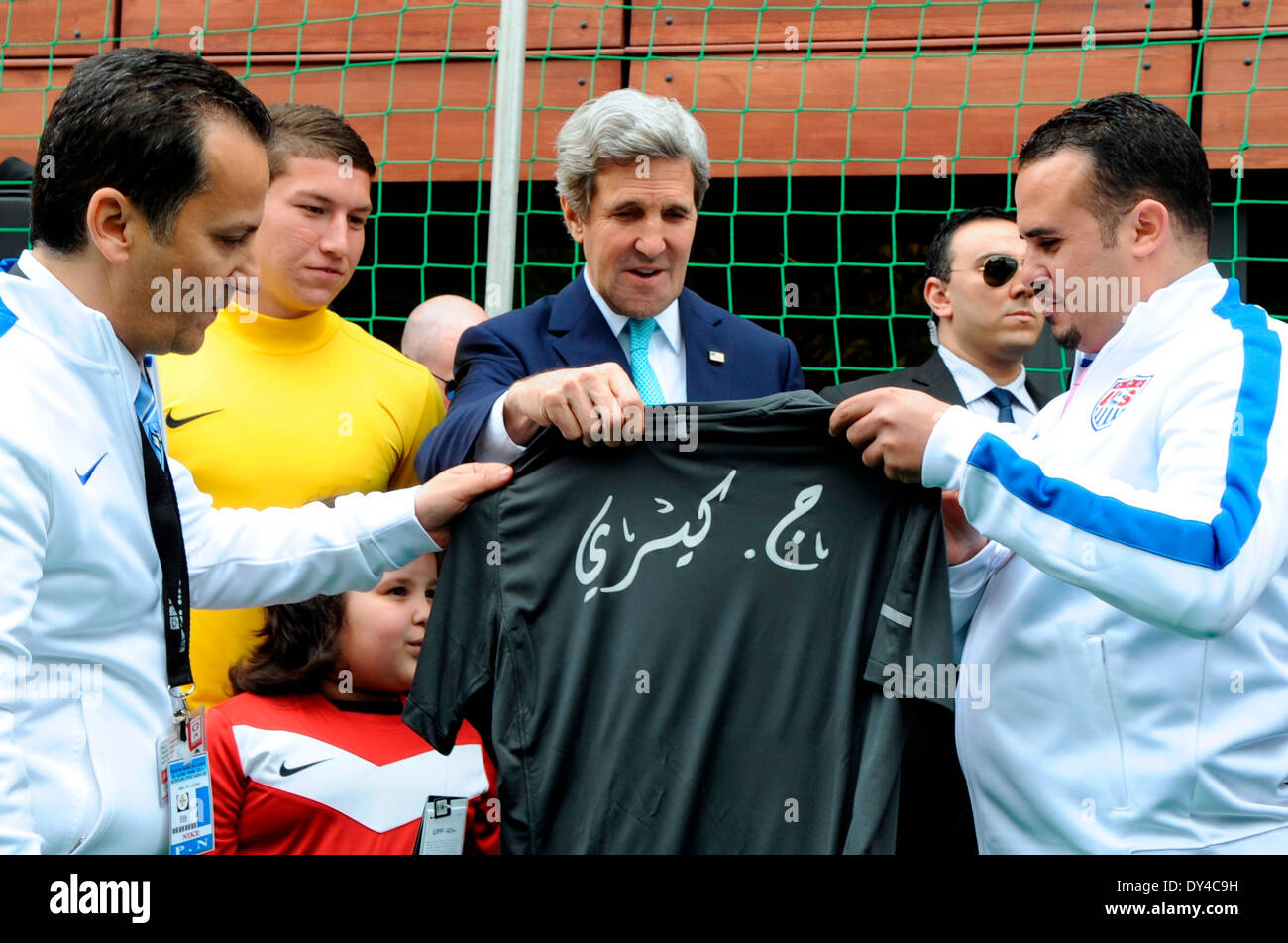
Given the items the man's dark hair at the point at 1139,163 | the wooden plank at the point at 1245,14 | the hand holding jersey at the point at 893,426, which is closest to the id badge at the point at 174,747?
the hand holding jersey at the point at 893,426

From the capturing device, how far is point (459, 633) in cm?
214

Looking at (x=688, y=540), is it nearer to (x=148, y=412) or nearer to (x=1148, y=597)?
(x=1148, y=597)

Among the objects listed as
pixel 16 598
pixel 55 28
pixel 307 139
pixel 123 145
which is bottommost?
pixel 16 598

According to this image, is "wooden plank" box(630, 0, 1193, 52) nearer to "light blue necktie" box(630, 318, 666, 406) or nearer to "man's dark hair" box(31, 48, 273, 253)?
"light blue necktie" box(630, 318, 666, 406)

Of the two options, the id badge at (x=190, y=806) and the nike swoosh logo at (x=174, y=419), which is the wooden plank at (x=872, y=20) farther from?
the id badge at (x=190, y=806)

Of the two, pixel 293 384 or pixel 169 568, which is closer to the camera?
pixel 169 568

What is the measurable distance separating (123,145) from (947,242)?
7.63ft

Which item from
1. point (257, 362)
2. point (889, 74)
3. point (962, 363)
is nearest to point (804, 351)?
point (889, 74)

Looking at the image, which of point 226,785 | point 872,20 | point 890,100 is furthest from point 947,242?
point 226,785

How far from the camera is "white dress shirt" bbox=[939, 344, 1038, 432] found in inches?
129

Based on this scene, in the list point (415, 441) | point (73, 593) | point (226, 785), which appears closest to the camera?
point (73, 593)

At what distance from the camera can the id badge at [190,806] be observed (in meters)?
1.71

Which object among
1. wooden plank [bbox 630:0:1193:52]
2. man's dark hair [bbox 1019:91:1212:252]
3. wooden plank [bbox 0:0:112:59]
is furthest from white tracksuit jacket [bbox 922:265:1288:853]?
wooden plank [bbox 0:0:112:59]

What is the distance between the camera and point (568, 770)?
2100 mm
